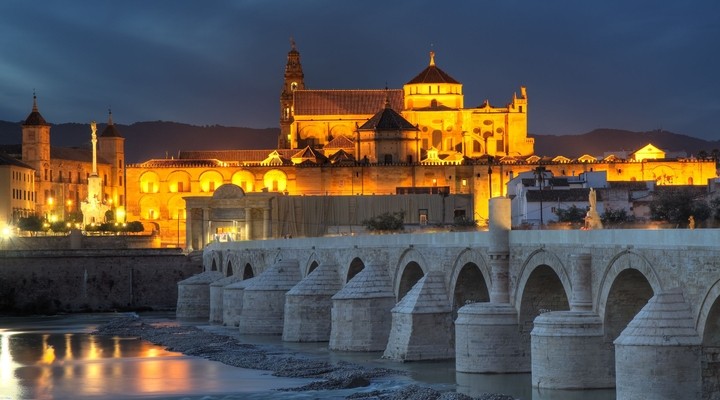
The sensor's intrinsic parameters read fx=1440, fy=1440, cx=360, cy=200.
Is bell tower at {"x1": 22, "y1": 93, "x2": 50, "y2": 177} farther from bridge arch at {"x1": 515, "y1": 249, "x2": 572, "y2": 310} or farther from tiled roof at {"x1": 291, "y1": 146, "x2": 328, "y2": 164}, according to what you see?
bridge arch at {"x1": 515, "y1": 249, "x2": 572, "y2": 310}

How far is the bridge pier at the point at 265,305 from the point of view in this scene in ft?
170

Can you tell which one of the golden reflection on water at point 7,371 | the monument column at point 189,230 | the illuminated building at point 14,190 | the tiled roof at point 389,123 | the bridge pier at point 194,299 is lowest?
the golden reflection on water at point 7,371

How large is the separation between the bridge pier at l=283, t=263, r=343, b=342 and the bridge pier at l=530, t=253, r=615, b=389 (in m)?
19.1

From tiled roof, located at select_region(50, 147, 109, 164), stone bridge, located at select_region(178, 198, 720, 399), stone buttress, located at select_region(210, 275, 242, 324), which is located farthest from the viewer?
tiled roof, located at select_region(50, 147, 109, 164)

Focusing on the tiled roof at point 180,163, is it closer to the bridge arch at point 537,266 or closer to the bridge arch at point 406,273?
the bridge arch at point 406,273

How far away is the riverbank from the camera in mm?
30781

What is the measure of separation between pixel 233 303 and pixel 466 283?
22.8 m

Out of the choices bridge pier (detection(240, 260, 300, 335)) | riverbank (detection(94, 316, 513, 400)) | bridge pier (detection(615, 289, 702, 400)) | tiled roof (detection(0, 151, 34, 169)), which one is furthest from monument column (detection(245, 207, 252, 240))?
bridge pier (detection(615, 289, 702, 400))

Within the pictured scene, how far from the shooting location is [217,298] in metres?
63.4

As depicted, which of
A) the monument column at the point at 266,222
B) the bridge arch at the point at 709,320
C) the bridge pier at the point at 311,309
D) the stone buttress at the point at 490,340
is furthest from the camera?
the monument column at the point at 266,222

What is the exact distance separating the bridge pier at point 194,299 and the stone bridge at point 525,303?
603 inches

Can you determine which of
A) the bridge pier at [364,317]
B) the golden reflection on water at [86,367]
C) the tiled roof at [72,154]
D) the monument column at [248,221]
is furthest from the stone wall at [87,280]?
the tiled roof at [72,154]

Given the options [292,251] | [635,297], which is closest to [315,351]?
[292,251]

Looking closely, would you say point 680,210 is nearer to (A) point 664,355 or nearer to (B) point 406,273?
(B) point 406,273
